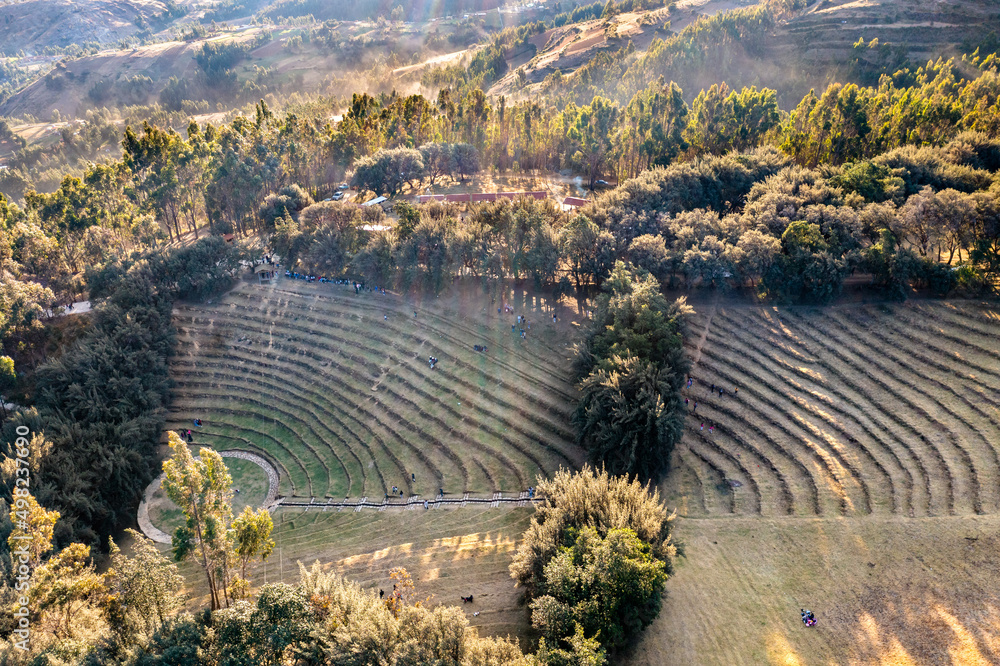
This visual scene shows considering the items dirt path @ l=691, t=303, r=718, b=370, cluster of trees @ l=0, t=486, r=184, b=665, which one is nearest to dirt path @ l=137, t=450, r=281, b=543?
cluster of trees @ l=0, t=486, r=184, b=665

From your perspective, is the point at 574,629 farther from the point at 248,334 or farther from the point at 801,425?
the point at 248,334

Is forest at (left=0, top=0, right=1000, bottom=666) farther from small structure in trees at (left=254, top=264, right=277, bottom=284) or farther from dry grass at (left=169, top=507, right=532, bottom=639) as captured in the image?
small structure in trees at (left=254, top=264, right=277, bottom=284)

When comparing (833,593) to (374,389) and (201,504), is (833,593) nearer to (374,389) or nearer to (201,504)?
(201,504)

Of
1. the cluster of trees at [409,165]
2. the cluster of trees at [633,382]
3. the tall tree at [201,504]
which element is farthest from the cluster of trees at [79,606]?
the cluster of trees at [409,165]

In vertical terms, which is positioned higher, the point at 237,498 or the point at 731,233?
the point at 731,233

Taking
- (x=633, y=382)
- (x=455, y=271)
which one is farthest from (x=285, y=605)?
(x=455, y=271)

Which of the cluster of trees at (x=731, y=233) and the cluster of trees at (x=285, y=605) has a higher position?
the cluster of trees at (x=731, y=233)

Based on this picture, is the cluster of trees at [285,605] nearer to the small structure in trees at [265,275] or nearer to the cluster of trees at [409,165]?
the small structure in trees at [265,275]
